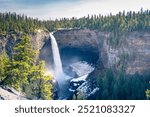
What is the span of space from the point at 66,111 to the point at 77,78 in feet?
101

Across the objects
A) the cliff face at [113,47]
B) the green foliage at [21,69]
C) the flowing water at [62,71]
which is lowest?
the flowing water at [62,71]

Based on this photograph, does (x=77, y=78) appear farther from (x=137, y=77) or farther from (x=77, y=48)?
(x=137, y=77)

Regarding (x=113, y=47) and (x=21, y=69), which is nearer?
(x=21, y=69)

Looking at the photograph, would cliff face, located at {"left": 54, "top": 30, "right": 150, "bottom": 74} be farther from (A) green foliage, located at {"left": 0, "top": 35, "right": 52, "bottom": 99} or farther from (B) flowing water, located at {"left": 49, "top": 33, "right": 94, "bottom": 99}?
(A) green foliage, located at {"left": 0, "top": 35, "right": 52, "bottom": 99}

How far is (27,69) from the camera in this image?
15.4 m

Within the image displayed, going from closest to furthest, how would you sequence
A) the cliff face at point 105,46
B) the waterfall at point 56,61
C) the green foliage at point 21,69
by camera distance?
the green foliage at point 21,69
the cliff face at point 105,46
the waterfall at point 56,61

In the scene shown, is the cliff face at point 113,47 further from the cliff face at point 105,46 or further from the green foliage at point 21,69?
the green foliage at point 21,69

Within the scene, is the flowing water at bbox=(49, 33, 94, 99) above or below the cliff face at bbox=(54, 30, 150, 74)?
below

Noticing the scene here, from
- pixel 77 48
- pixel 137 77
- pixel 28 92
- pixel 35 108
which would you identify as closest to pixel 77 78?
pixel 77 48

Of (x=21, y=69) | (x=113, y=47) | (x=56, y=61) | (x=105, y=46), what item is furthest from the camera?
(x=105, y=46)

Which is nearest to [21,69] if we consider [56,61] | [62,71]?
[56,61]

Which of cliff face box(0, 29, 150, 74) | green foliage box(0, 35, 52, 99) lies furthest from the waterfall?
green foliage box(0, 35, 52, 99)

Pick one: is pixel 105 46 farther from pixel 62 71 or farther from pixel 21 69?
pixel 21 69

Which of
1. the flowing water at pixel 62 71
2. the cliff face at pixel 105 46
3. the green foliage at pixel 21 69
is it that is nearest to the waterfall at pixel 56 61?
the flowing water at pixel 62 71
